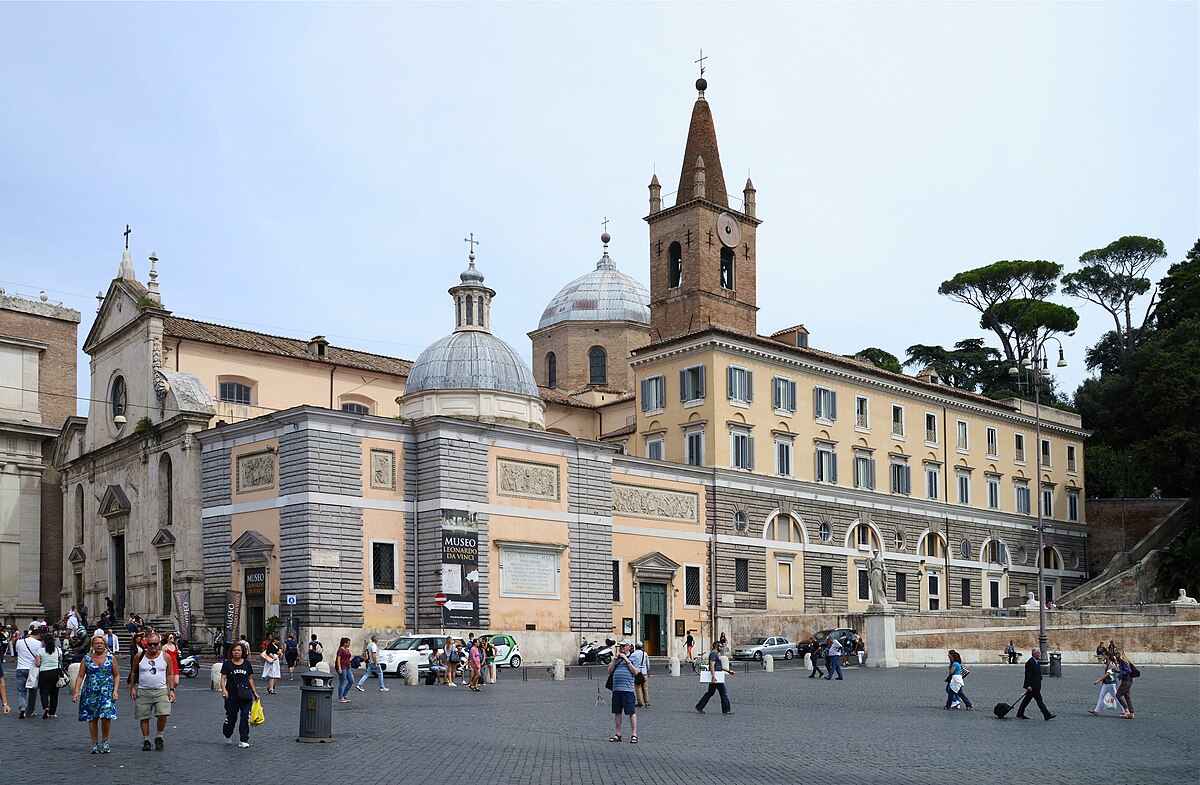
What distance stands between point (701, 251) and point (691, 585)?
13.9 metres

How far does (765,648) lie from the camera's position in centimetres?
4856

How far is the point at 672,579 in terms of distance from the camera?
164 ft

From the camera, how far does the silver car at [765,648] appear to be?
4810 cm

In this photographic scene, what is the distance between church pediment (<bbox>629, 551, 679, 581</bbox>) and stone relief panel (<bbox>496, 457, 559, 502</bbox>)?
4886 mm

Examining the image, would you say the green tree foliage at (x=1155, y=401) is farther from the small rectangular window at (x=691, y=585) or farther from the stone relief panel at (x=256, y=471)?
the stone relief panel at (x=256, y=471)

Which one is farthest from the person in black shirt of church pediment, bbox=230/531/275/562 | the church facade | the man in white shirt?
church pediment, bbox=230/531/275/562

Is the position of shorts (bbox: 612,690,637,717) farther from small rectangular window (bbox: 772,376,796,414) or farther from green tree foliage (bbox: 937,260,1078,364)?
green tree foliage (bbox: 937,260,1078,364)

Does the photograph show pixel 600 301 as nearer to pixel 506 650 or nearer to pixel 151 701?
pixel 506 650

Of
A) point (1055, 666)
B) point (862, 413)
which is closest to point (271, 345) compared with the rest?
point (862, 413)

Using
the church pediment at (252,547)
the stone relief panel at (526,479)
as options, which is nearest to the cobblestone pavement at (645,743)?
the church pediment at (252,547)

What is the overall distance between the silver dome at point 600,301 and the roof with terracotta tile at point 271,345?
45.2 feet

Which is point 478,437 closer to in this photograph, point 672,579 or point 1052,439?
point 672,579

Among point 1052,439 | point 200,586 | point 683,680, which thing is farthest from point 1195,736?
point 1052,439

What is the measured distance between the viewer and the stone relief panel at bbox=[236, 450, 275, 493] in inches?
1665
